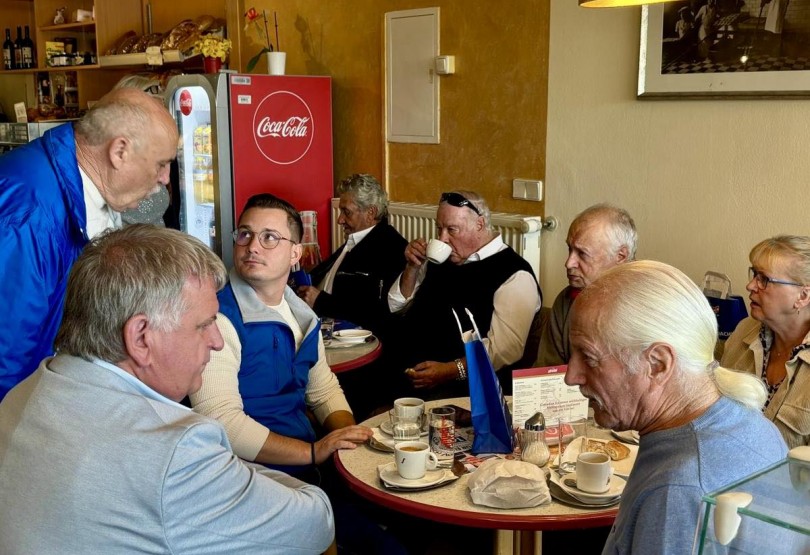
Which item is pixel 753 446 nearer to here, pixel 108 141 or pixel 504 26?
pixel 108 141

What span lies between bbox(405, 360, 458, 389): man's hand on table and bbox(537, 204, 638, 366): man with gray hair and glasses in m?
0.39

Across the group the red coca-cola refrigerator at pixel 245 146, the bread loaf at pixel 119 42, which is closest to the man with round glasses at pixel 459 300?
the red coca-cola refrigerator at pixel 245 146

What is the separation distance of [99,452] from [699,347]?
939mm

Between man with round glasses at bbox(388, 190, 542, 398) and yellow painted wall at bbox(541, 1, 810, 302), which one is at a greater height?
yellow painted wall at bbox(541, 1, 810, 302)

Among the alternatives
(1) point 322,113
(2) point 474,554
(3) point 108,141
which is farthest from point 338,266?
→ (3) point 108,141

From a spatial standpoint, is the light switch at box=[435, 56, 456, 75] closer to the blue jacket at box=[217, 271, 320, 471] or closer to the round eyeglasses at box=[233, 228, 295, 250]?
the round eyeglasses at box=[233, 228, 295, 250]

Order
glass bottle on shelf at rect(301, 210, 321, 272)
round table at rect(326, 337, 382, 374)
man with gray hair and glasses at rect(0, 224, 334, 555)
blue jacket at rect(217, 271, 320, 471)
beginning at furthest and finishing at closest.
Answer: glass bottle on shelf at rect(301, 210, 321, 272) → round table at rect(326, 337, 382, 374) → blue jacket at rect(217, 271, 320, 471) → man with gray hair and glasses at rect(0, 224, 334, 555)

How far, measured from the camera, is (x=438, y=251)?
3.42 metres

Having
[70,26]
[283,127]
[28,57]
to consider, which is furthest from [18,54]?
[283,127]

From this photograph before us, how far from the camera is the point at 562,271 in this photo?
416cm

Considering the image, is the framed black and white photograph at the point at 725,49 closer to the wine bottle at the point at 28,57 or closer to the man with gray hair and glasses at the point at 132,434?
the man with gray hair and glasses at the point at 132,434

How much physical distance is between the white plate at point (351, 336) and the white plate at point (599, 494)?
5.06 ft

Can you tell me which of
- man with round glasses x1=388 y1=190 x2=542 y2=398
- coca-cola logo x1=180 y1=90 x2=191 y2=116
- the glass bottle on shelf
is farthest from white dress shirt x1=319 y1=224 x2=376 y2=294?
coca-cola logo x1=180 y1=90 x2=191 y2=116

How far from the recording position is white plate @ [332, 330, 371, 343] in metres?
3.36
